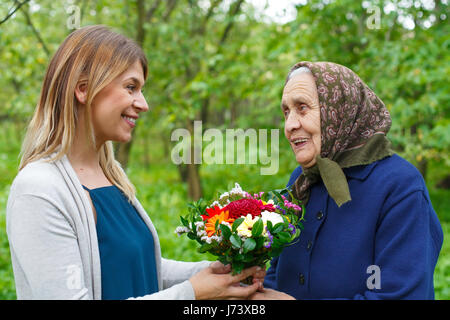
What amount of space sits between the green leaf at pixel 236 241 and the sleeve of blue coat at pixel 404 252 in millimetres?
627

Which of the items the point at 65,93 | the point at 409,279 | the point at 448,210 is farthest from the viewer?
the point at 448,210

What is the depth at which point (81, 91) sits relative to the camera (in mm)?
1860

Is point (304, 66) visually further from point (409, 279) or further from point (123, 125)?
point (409, 279)

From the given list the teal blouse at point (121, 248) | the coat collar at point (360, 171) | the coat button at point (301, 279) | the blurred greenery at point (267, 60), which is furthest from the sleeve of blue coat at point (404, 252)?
the blurred greenery at point (267, 60)

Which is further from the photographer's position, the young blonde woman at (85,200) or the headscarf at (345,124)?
the headscarf at (345,124)

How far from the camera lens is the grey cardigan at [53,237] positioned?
1567 mm

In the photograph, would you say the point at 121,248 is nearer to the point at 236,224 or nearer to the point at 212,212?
the point at 212,212

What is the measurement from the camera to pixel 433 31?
20.3 feet

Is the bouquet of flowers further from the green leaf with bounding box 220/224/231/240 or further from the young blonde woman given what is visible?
the young blonde woman

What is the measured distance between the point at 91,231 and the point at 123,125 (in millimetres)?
540

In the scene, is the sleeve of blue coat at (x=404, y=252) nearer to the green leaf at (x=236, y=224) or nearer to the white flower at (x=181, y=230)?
the green leaf at (x=236, y=224)

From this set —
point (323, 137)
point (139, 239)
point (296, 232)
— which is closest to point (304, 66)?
point (323, 137)

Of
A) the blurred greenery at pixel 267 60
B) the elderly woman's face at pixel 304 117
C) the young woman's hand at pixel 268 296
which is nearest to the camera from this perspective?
the young woman's hand at pixel 268 296

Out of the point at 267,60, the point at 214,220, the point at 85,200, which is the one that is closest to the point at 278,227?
the point at 214,220
